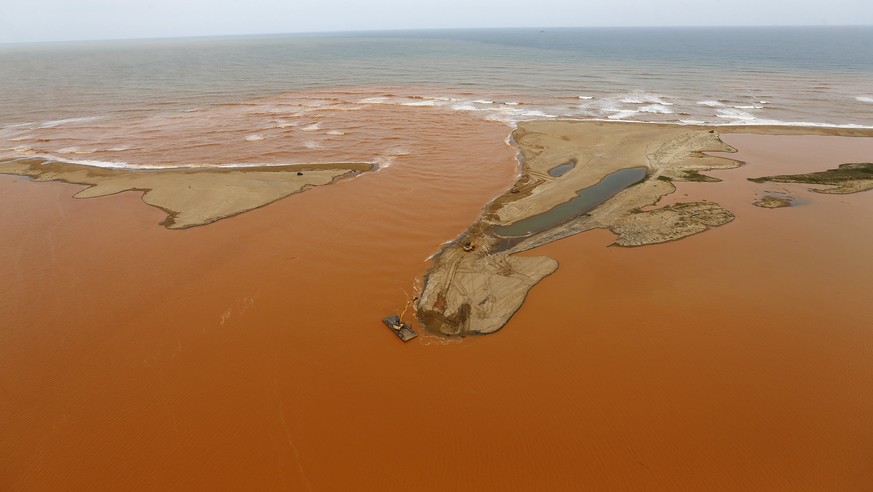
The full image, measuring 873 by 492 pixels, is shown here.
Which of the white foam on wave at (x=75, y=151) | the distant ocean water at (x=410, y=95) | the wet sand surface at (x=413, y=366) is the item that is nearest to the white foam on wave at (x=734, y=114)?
the distant ocean water at (x=410, y=95)

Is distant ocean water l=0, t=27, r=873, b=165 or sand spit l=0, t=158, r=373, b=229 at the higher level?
distant ocean water l=0, t=27, r=873, b=165

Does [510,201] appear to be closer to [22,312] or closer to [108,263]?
[108,263]

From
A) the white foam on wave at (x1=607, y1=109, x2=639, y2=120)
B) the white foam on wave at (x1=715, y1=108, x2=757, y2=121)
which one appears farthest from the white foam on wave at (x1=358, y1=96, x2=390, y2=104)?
the white foam on wave at (x1=715, y1=108, x2=757, y2=121)

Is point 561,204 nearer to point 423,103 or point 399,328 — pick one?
point 399,328

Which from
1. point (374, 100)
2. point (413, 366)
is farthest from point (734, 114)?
point (413, 366)

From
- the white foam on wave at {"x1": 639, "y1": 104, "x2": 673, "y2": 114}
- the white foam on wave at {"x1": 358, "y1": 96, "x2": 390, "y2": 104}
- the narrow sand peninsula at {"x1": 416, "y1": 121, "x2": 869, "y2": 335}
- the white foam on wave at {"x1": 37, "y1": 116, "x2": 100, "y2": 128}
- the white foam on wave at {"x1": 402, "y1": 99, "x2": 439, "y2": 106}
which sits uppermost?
the white foam on wave at {"x1": 358, "y1": 96, "x2": 390, "y2": 104}

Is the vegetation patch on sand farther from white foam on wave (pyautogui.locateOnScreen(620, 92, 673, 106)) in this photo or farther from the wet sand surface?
white foam on wave (pyautogui.locateOnScreen(620, 92, 673, 106))
